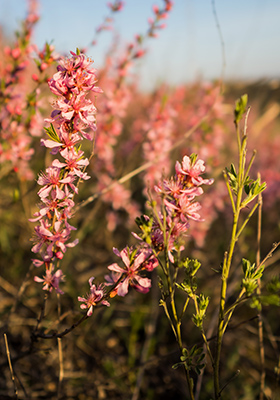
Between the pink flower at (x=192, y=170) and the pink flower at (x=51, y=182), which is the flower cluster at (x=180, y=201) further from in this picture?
the pink flower at (x=51, y=182)

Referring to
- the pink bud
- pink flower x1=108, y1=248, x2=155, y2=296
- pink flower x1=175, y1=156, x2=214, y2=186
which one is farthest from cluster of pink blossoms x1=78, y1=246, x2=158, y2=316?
the pink bud

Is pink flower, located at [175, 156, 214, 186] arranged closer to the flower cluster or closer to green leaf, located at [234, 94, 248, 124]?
the flower cluster

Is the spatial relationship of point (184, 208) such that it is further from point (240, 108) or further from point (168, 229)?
point (240, 108)

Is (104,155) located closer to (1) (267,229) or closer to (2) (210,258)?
(2) (210,258)

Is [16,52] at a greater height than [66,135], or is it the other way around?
[16,52]

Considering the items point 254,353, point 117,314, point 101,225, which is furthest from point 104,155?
point 254,353

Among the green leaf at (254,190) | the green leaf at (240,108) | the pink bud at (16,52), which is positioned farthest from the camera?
the pink bud at (16,52)

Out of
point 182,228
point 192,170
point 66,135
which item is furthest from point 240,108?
point 66,135

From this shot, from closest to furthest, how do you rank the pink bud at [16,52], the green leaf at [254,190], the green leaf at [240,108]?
the green leaf at [240,108]
the green leaf at [254,190]
the pink bud at [16,52]

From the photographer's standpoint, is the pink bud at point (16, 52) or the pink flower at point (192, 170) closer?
the pink flower at point (192, 170)

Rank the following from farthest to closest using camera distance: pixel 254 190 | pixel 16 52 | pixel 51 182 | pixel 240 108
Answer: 1. pixel 16 52
2. pixel 51 182
3. pixel 254 190
4. pixel 240 108

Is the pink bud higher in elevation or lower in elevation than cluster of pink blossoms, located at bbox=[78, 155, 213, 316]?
higher

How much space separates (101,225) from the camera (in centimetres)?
385

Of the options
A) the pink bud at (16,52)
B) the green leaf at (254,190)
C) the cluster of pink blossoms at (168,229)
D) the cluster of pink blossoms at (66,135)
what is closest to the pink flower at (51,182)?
the cluster of pink blossoms at (66,135)
